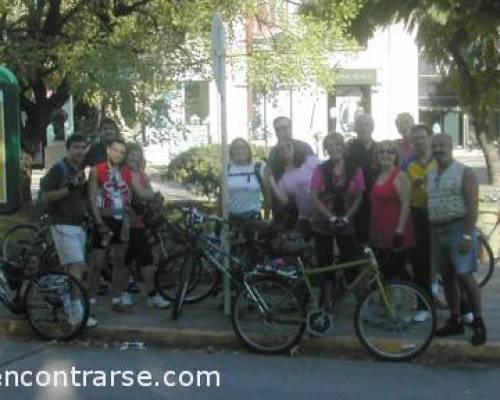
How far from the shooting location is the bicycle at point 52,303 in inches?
324

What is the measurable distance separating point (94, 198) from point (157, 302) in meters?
1.33

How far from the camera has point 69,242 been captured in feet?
27.9

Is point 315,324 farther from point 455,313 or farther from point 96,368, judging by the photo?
point 96,368

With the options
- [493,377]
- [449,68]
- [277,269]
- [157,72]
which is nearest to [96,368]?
[277,269]

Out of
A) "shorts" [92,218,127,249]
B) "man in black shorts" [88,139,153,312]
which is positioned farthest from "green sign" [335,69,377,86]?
"shorts" [92,218,127,249]

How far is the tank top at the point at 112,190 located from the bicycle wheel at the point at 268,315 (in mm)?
1611

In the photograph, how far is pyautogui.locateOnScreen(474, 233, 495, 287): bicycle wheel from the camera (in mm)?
10712

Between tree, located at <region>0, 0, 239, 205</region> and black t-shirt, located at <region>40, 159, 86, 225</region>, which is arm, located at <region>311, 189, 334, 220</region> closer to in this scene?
black t-shirt, located at <region>40, 159, 86, 225</region>

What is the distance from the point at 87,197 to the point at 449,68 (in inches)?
532

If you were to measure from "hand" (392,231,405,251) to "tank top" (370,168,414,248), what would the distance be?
0.22ft

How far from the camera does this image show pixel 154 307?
31.1ft

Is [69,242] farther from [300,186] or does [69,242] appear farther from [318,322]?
[318,322]

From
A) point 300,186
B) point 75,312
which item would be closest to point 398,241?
point 300,186

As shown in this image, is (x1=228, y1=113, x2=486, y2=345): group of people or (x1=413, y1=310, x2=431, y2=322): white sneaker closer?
(x1=413, y1=310, x2=431, y2=322): white sneaker
